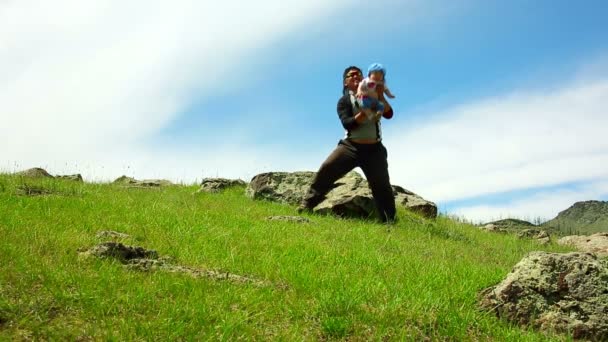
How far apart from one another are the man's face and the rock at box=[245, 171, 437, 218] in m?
2.50

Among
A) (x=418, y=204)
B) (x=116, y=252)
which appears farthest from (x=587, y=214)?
(x=116, y=252)

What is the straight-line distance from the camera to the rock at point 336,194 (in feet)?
44.2

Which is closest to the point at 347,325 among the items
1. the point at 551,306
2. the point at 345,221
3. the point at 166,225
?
the point at 551,306

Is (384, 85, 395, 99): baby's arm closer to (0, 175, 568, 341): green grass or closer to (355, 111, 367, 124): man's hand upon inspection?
(355, 111, 367, 124): man's hand

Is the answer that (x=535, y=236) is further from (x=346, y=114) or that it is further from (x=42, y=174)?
(x=42, y=174)

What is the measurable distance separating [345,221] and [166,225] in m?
4.52

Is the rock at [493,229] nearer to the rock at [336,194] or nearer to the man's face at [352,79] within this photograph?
the rock at [336,194]

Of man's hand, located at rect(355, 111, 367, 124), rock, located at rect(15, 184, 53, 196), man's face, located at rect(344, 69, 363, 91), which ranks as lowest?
rock, located at rect(15, 184, 53, 196)

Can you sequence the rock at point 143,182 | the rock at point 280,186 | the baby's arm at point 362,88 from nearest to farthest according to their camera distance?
the baby's arm at point 362,88 < the rock at point 280,186 < the rock at point 143,182

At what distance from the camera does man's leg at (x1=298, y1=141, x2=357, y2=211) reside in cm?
1308

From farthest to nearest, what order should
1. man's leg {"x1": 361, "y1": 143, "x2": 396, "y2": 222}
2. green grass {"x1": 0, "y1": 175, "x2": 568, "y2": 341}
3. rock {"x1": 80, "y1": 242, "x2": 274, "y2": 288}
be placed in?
1. man's leg {"x1": 361, "y1": 143, "x2": 396, "y2": 222}
2. rock {"x1": 80, "y1": 242, "x2": 274, "y2": 288}
3. green grass {"x1": 0, "y1": 175, "x2": 568, "y2": 341}

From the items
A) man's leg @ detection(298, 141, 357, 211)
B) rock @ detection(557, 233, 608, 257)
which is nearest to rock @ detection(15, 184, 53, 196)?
man's leg @ detection(298, 141, 357, 211)

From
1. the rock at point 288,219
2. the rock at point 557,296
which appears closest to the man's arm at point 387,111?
the rock at point 288,219

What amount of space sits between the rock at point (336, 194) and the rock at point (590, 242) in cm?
372
